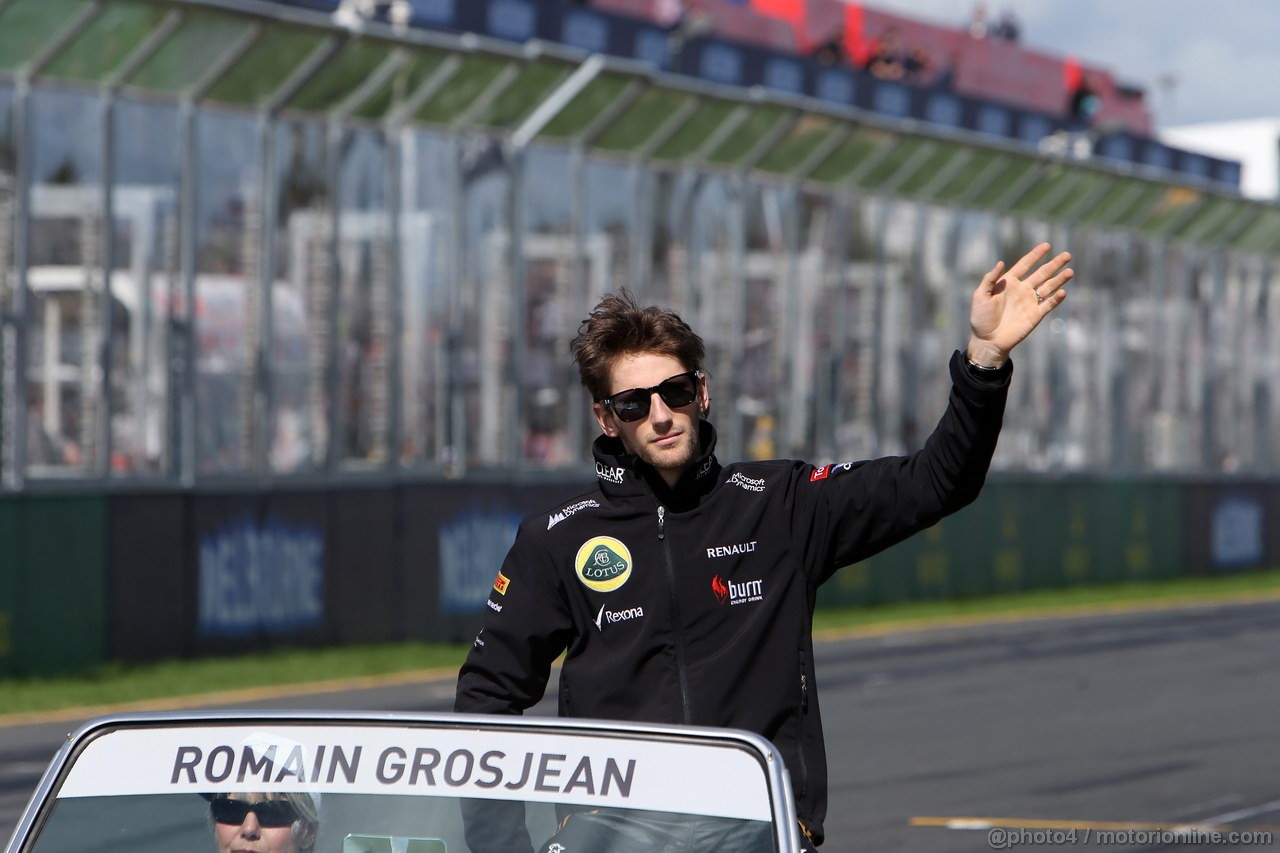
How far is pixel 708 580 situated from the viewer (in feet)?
13.9

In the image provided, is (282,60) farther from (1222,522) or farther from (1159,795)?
(1222,522)

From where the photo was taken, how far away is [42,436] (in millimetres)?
18594

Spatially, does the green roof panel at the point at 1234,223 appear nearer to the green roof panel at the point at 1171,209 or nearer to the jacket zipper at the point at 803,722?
the green roof panel at the point at 1171,209

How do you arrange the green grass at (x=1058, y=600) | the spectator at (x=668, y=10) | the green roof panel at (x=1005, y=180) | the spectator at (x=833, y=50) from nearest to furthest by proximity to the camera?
the green grass at (x=1058, y=600) < the green roof panel at (x=1005, y=180) < the spectator at (x=668, y=10) < the spectator at (x=833, y=50)

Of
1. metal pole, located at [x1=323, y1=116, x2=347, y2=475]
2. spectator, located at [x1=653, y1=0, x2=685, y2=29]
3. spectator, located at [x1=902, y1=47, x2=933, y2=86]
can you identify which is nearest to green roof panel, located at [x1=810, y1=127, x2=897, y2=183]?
metal pole, located at [x1=323, y1=116, x2=347, y2=475]

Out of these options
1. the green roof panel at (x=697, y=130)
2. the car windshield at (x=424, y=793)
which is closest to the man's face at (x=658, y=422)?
the car windshield at (x=424, y=793)

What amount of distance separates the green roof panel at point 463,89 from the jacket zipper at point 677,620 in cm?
1826

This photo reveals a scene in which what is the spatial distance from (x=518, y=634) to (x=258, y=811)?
0.93 m

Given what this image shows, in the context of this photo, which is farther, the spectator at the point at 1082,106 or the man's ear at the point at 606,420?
the spectator at the point at 1082,106

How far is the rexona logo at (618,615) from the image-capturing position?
167 inches

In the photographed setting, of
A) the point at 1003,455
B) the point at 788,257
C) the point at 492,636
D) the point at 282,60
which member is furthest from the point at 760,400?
the point at 492,636

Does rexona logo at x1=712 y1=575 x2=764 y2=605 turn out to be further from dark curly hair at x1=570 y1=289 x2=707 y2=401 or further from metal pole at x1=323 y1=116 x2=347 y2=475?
metal pole at x1=323 y1=116 x2=347 y2=475

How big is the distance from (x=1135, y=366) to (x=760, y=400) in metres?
10.6

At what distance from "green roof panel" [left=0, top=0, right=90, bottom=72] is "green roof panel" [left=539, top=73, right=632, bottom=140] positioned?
684 centimetres
